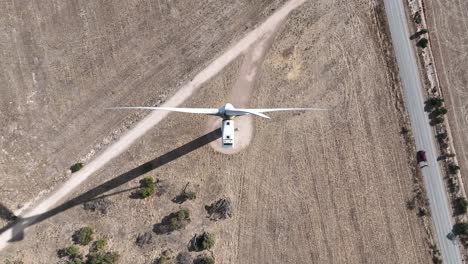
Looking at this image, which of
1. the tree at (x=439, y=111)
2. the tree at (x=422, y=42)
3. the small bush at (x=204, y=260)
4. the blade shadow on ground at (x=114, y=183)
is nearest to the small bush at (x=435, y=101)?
the tree at (x=439, y=111)

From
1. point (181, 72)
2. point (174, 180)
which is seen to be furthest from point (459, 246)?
point (181, 72)

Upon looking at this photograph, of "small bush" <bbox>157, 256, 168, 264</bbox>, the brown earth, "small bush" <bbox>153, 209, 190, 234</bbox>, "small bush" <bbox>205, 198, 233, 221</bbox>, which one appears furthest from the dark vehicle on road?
"small bush" <bbox>157, 256, 168, 264</bbox>

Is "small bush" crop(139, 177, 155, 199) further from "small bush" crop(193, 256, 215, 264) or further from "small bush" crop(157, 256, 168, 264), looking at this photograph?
"small bush" crop(193, 256, 215, 264)

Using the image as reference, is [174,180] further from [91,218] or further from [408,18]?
[408,18]

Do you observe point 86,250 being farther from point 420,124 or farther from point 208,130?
point 420,124

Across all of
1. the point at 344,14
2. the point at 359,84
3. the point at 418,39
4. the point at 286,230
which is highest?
the point at 344,14
